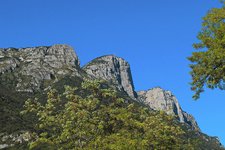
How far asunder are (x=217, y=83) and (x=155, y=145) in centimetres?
1467

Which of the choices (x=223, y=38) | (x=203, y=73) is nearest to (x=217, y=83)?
(x=203, y=73)

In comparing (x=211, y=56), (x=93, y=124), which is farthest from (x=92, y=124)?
(x=211, y=56)

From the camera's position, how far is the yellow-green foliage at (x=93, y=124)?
3061cm

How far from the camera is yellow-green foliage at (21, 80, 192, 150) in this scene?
30.6 metres

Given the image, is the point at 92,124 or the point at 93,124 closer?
the point at 92,124

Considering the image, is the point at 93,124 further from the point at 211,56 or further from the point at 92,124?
the point at 211,56

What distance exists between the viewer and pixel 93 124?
108ft

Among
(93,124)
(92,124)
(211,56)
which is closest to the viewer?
(211,56)

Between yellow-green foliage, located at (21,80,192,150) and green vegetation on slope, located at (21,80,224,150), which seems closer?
yellow-green foliage, located at (21,80,192,150)

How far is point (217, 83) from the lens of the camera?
24156 mm

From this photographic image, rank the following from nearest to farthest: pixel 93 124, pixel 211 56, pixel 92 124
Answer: pixel 211 56 < pixel 92 124 < pixel 93 124

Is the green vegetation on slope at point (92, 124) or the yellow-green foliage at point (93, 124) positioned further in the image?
the green vegetation on slope at point (92, 124)

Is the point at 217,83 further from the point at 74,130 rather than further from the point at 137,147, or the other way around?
the point at 74,130

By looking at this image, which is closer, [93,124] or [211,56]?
[211,56]
